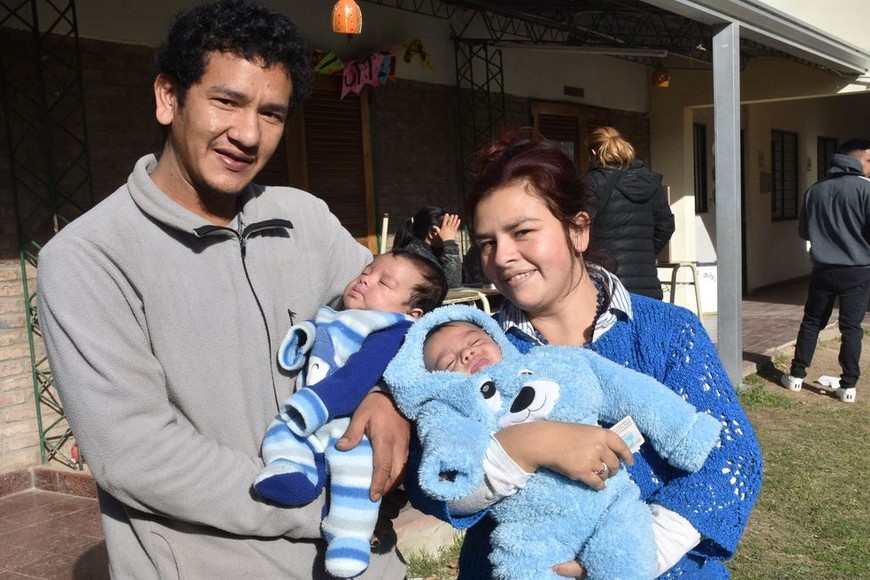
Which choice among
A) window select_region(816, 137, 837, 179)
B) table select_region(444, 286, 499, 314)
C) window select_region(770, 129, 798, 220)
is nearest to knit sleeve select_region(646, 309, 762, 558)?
table select_region(444, 286, 499, 314)

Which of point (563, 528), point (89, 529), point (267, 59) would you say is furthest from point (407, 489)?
point (89, 529)

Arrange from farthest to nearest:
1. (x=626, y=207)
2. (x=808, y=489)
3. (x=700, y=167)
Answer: (x=700, y=167), (x=626, y=207), (x=808, y=489)

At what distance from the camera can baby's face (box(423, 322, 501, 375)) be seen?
1.83 meters

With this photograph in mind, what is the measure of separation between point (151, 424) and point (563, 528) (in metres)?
0.81

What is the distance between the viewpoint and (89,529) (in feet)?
15.7

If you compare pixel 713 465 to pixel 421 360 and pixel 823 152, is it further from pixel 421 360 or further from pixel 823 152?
pixel 823 152

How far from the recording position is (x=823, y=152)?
17984 millimetres

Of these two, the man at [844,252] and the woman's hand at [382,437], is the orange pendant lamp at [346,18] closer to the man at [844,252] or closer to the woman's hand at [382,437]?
the woman's hand at [382,437]

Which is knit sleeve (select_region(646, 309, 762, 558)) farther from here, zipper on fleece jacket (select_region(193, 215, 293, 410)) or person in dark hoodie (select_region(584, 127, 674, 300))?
person in dark hoodie (select_region(584, 127, 674, 300))

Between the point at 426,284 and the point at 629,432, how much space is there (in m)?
0.76

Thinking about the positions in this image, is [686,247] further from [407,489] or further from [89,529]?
[407,489]

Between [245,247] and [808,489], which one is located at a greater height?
[245,247]

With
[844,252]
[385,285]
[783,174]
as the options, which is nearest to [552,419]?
[385,285]

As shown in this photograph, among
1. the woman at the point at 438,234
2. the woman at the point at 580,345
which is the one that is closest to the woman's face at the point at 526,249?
the woman at the point at 580,345
